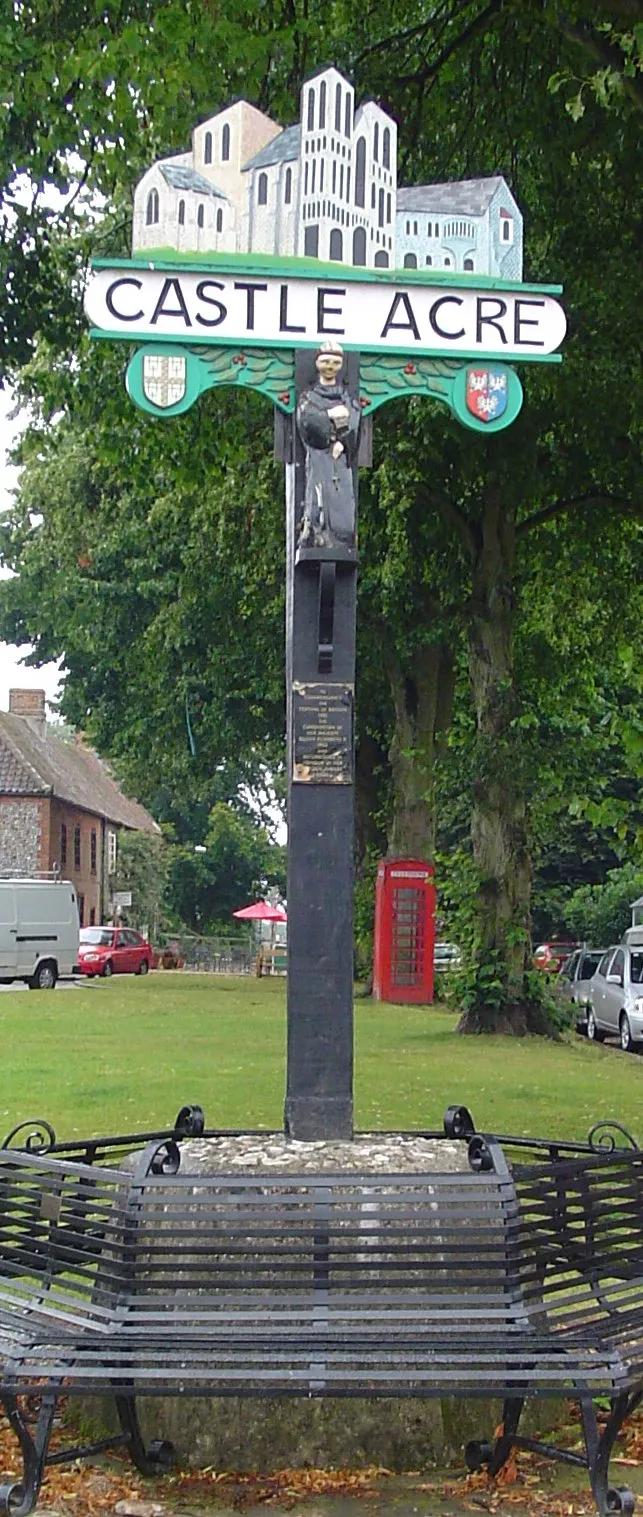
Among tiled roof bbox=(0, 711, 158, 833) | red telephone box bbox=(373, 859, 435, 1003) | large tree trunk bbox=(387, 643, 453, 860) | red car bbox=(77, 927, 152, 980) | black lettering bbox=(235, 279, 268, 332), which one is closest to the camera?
black lettering bbox=(235, 279, 268, 332)

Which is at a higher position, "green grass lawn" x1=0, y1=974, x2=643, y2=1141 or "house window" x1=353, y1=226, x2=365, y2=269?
"house window" x1=353, y1=226, x2=365, y2=269

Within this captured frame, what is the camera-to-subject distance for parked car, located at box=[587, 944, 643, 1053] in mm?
24286

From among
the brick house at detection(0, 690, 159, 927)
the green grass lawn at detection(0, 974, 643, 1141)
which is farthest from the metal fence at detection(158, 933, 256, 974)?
the green grass lawn at detection(0, 974, 643, 1141)

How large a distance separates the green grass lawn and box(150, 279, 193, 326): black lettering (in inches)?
252

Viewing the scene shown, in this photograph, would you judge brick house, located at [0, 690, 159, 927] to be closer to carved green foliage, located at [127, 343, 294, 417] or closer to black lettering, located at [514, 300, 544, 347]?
carved green foliage, located at [127, 343, 294, 417]

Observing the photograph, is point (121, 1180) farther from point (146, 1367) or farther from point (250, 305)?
point (250, 305)

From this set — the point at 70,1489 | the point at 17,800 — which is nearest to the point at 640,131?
the point at 70,1489

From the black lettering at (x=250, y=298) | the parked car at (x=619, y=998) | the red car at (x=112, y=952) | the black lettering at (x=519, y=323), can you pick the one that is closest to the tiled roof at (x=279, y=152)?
the black lettering at (x=250, y=298)

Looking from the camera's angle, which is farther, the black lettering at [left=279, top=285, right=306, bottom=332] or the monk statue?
the black lettering at [left=279, top=285, right=306, bottom=332]

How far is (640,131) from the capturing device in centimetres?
1166

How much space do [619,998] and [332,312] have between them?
20399 millimetres

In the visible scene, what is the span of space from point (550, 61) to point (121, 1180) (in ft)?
31.4

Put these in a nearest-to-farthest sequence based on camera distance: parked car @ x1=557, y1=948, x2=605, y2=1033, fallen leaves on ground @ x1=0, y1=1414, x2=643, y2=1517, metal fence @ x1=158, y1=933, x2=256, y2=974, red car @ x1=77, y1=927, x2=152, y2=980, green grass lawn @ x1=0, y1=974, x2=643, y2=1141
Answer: fallen leaves on ground @ x1=0, y1=1414, x2=643, y2=1517 < green grass lawn @ x1=0, y1=974, x2=643, y2=1141 < parked car @ x1=557, y1=948, x2=605, y2=1033 < red car @ x1=77, y1=927, x2=152, y2=980 < metal fence @ x1=158, y1=933, x2=256, y2=974

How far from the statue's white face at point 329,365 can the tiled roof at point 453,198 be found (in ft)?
2.63
